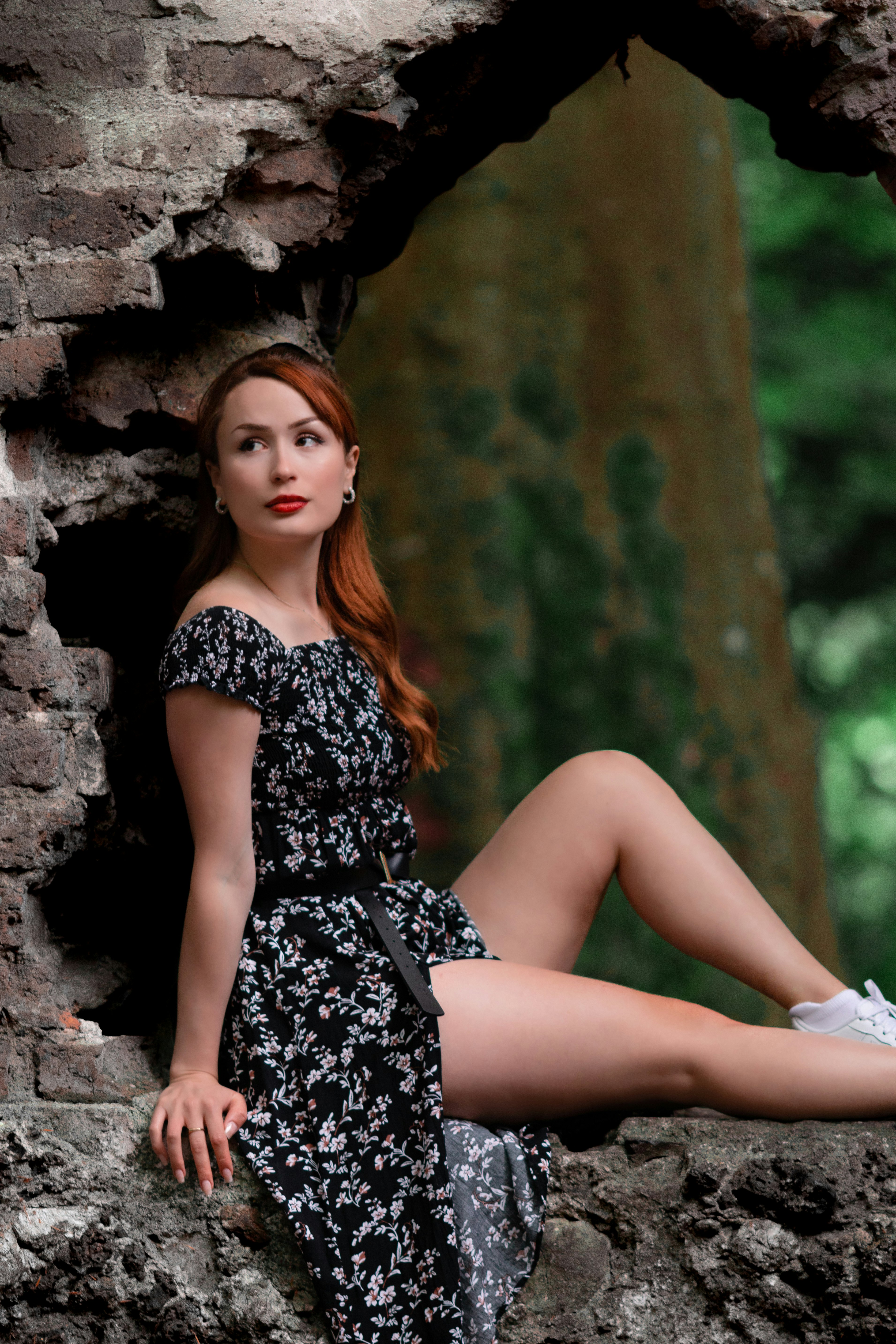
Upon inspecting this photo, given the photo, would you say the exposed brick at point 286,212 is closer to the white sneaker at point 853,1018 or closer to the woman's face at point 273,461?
the woman's face at point 273,461

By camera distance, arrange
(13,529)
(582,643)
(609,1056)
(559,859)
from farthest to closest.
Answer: (582,643) < (559,859) < (13,529) < (609,1056)

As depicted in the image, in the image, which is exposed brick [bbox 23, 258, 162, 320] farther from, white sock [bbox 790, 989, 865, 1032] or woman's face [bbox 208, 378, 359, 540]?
white sock [bbox 790, 989, 865, 1032]

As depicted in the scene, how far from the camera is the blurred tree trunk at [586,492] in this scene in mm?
4746

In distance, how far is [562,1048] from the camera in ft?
6.82

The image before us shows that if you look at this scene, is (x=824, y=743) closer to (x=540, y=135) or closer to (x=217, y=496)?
(x=540, y=135)

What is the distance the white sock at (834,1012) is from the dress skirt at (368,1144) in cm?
52

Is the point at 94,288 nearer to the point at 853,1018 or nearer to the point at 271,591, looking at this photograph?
the point at 271,591

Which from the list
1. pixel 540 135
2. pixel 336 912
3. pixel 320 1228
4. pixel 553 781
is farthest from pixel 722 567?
pixel 320 1228

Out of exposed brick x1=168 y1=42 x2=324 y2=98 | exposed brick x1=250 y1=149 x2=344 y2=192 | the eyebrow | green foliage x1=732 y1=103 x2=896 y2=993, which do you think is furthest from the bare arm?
green foliage x1=732 y1=103 x2=896 y2=993

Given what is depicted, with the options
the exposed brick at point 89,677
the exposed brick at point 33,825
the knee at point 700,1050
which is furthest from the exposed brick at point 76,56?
the knee at point 700,1050

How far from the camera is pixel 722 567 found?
5082 millimetres

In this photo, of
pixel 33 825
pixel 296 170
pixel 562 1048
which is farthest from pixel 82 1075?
pixel 296 170

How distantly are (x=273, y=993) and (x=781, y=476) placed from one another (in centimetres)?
656

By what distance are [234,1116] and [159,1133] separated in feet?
Answer: 0.40
